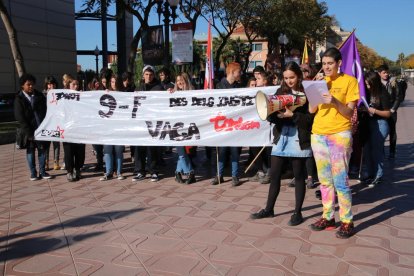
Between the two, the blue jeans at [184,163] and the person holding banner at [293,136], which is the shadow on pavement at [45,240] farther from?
the person holding banner at [293,136]

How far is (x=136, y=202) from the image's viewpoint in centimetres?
578

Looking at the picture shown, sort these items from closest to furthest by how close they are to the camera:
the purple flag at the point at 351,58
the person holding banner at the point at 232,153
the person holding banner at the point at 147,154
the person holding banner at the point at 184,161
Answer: the purple flag at the point at 351,58
the person holding banner at the point at 232,153
the person holding banner at the point at 184,161
the person holding banner at the point at 147,154

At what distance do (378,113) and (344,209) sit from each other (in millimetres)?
2453

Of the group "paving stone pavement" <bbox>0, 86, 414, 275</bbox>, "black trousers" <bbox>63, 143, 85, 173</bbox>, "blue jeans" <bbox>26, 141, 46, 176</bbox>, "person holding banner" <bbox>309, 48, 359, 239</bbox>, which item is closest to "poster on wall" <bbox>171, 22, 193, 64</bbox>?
"black trousers" <bbox>63, 143, 85, 173</bbox>

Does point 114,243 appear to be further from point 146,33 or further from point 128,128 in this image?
point 146,33

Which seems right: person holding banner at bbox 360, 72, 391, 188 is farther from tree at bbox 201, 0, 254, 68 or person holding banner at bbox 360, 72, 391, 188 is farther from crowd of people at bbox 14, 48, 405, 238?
tree at bbox 201, 0, 254, 68

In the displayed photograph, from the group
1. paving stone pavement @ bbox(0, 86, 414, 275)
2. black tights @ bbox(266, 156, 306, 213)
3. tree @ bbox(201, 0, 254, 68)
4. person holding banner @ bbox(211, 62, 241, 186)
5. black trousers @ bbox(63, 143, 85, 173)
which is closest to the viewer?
paving stone pavement @ bbox(0, 86, 414, 275)

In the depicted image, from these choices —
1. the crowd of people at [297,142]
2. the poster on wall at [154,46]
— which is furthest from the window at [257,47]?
the crowd of people at [297,142]

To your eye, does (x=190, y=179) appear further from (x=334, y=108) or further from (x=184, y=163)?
(x=334, y=108)

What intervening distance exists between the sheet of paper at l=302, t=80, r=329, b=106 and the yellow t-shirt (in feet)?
0.89

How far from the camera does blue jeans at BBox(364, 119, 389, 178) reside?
6547 mm

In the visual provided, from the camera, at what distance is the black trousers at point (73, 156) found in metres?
7.27

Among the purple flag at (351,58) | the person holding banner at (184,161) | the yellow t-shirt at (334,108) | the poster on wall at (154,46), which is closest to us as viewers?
the yellow t-shirt at (334,108)

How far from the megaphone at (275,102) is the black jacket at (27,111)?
178 inches
